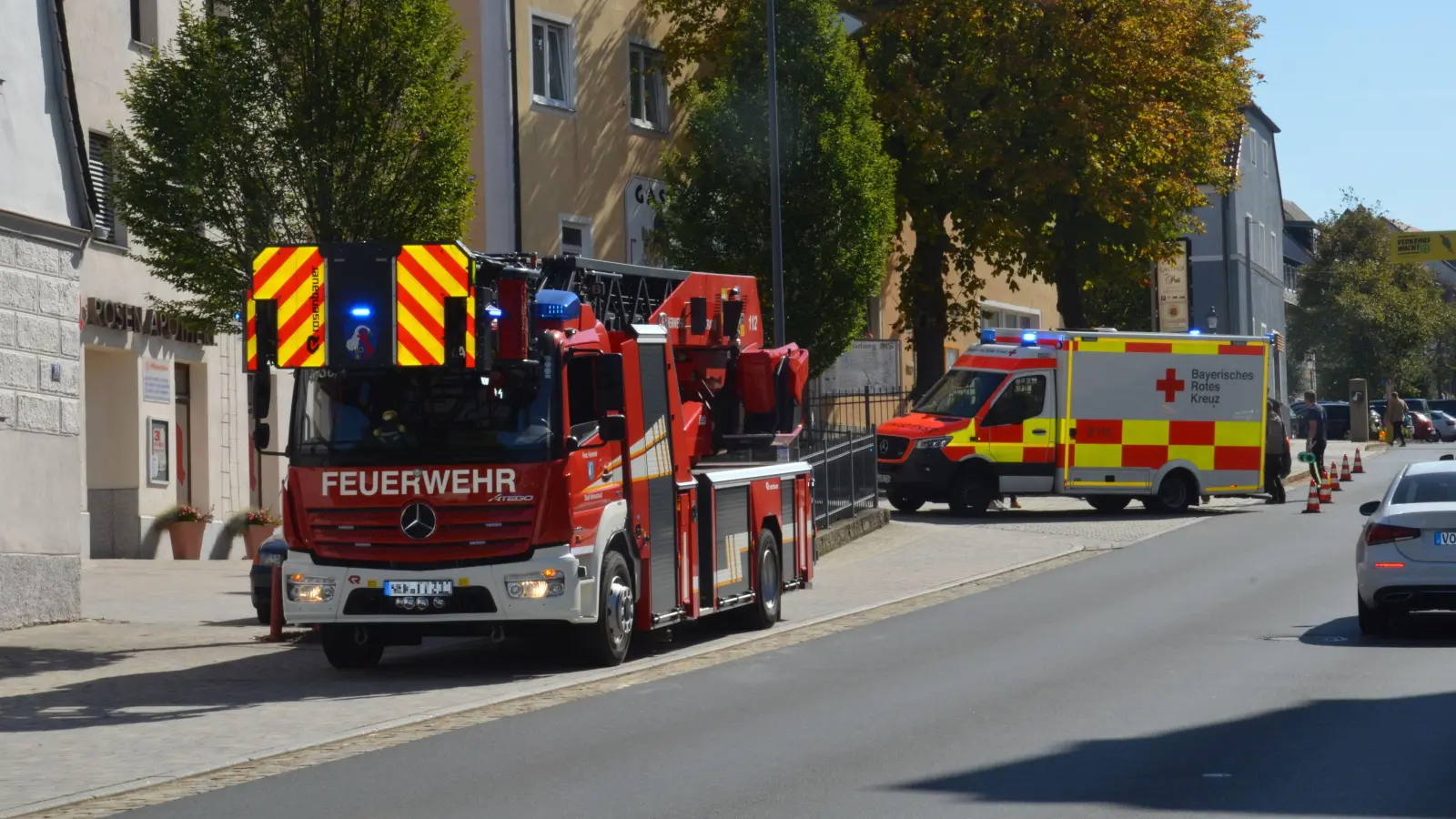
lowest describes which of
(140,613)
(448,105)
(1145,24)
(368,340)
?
(140,613)

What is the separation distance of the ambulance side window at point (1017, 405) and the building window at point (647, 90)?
907 centimetres

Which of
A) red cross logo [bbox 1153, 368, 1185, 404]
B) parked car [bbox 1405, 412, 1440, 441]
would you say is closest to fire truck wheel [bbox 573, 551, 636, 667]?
red cross logo [bbox 1153, 368, 1185, 404]

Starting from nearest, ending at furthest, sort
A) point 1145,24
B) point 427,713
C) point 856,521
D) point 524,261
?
point 427,713
point 524,261
point 856,521
point 1145,24

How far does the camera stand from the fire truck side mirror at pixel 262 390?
14336 millimetres

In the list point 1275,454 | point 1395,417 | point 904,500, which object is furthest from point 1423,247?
point 904,500

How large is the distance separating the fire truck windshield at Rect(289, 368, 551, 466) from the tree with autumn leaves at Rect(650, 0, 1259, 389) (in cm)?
2259

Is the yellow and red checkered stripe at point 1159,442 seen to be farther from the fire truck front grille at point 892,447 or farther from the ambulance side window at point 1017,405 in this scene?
the fire truck front grille at point 892,447

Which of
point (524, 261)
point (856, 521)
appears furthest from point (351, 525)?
point (856, 521)

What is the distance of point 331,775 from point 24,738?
2861mm

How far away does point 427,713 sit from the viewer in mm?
13242

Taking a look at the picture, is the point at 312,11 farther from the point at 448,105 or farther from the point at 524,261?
the point at 524,261

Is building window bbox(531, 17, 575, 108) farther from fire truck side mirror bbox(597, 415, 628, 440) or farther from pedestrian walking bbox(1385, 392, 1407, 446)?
pedestrian walking bbox(1385, 392, 1407, 446)

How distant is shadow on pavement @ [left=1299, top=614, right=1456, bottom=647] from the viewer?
16.1 metres

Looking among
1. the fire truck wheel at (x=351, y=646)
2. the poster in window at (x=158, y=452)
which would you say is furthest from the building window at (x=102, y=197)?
the fire truck wheel at (x=351, y=646)
